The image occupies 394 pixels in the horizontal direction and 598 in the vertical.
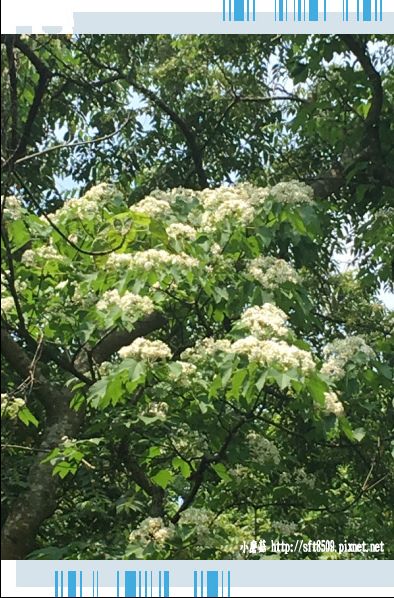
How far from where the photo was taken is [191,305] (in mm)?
4656

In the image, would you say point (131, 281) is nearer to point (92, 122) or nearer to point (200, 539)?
point (200, 539)

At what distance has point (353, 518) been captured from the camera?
6223 mm

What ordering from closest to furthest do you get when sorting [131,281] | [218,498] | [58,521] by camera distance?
[131,281]
[218,498]
[58,521]

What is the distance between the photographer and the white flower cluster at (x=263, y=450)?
4.57 meters

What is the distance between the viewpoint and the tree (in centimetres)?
412

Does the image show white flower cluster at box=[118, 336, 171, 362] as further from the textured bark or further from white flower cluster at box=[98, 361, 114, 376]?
the textured bark

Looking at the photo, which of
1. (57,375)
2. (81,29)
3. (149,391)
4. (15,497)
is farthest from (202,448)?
(81,29)

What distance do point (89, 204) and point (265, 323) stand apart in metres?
1.55

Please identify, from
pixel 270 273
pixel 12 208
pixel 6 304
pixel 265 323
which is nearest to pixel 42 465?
pixel 6 304

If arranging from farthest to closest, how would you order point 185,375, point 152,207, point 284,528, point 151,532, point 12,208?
point 284,528 < point 152,207 < point 12,208 < point 151,532 < point 185,375

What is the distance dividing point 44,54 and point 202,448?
3859 mm

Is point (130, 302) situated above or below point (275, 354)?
above

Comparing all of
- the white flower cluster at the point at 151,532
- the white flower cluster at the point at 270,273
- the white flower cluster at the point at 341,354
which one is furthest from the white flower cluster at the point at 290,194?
the white flower cluster at the point at 151,532

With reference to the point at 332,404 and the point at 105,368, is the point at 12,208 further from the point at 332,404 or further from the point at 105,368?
the point at 332,404
